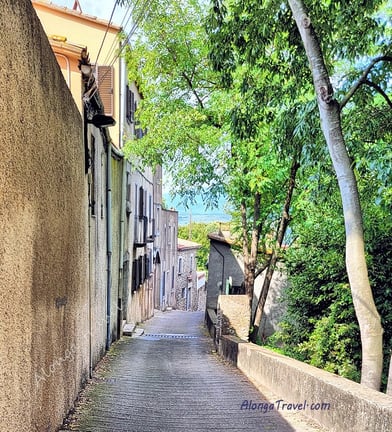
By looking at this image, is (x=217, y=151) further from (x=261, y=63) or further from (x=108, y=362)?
(x=108, y=362)

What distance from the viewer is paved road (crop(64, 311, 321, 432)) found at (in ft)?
18.5

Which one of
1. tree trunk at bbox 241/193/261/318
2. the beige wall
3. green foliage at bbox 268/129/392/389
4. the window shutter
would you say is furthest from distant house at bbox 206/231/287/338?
green foliage at bbox 268/129/392/389

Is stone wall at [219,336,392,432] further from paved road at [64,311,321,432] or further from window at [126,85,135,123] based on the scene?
window at [126,85,135,123]

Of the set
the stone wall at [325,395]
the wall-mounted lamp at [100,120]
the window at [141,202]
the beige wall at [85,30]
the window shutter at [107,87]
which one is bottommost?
the stone wall at [325,395]

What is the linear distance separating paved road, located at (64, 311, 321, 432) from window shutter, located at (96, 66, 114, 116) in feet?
26.3

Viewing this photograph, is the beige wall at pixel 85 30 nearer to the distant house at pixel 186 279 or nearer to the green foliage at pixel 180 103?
the green foliage at pixel 180 103

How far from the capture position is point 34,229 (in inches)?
161

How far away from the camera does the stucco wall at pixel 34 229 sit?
10.8ft

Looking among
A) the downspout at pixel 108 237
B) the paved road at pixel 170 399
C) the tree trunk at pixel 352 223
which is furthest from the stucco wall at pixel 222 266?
the tree trunk at pixel 352 223

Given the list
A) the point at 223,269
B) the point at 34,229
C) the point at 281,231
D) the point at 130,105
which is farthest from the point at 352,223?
the point at 223,269

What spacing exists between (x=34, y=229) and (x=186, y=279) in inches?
1680

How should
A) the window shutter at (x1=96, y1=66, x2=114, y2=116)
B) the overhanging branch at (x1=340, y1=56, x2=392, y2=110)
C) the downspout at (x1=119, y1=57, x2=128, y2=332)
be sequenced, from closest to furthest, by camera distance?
the overhanging branch at (x1=340, y1=56, x2=392, y2=110)
the downspout at (x1=119, y1=57, x2=128, y2=332)
the window shutter at (x1=96, y1=66, x2=114, y2=116)

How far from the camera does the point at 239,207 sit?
16250mm

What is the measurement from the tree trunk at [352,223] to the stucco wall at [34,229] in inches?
123
